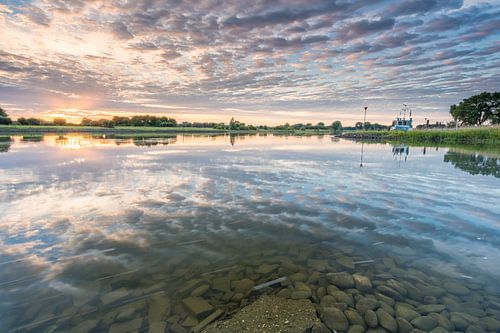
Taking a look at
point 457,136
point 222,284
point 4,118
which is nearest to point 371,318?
point 222,284

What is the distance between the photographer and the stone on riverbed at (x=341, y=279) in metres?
5.17

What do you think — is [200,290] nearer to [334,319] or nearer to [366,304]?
[334,319]

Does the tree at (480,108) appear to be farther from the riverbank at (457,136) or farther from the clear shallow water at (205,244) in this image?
the clear shallow water at (205,244)

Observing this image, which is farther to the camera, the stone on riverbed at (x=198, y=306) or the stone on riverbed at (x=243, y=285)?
the stone on riverbed at (x=243, y=285)

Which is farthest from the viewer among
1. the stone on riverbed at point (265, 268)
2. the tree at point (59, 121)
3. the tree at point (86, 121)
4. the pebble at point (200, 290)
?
the tree at point (86, 121)

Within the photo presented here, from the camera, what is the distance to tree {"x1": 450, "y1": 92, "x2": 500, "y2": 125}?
8969cm

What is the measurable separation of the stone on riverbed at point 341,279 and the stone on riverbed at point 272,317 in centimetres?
91

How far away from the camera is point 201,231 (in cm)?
755

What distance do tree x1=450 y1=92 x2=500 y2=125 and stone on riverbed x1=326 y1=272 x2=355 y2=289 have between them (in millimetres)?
119314

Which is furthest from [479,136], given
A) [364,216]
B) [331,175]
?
[364,216]

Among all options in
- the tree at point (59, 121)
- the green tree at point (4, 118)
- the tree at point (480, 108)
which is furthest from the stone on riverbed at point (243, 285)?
the tree at point (59, 121)

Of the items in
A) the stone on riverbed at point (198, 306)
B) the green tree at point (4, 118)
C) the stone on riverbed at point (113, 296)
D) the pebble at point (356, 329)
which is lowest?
the pebble at point (356, 329)

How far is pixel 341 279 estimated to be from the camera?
5305 mm

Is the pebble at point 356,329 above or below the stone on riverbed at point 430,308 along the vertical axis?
above
